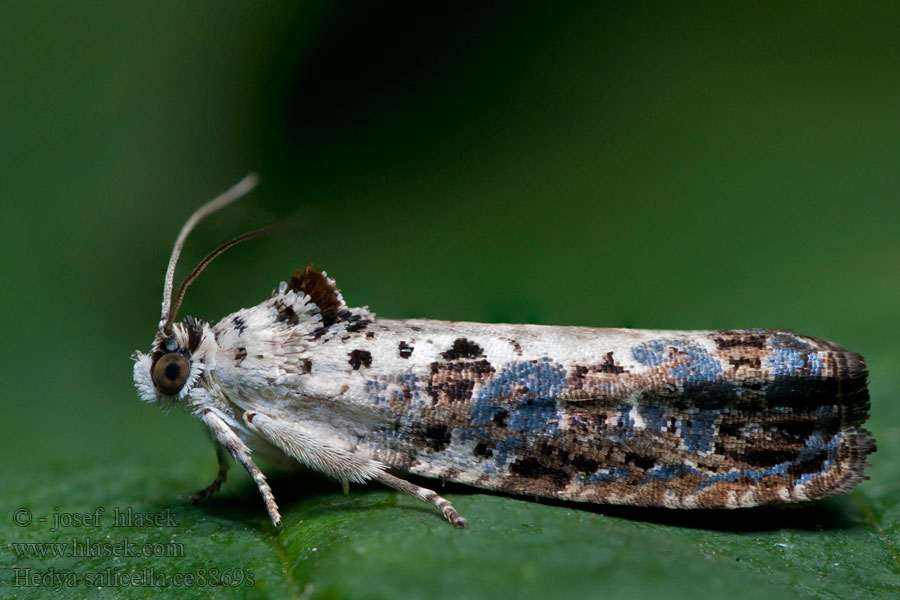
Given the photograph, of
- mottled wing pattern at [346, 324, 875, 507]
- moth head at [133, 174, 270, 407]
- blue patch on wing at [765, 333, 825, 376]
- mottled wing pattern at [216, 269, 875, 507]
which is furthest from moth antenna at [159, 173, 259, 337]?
blue patch on wing at [765, 333, 825, 376]

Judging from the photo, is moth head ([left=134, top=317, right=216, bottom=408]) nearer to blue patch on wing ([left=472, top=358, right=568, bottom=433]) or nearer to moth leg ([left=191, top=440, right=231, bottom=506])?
moth leg ([left=191, top=440, right=231, bottom=506])

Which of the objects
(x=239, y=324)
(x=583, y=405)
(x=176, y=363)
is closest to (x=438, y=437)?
(x=583, y=405)

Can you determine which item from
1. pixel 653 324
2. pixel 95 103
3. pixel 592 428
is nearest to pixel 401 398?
pixel 592 428

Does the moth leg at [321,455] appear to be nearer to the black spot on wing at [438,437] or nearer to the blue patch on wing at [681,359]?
A: the black spot on wing at [438,437]

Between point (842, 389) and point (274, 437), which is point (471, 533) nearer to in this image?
point (274, 437)

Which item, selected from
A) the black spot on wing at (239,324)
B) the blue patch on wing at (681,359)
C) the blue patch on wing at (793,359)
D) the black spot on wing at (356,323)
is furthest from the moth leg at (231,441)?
the blue patch on wing at (793,359)

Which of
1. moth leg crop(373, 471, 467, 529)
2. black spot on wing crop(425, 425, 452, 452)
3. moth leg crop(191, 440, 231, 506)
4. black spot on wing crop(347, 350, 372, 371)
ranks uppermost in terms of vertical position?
black spot on wing crop(347, 350, 372, 371)

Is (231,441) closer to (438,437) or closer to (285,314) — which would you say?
(285,314)
